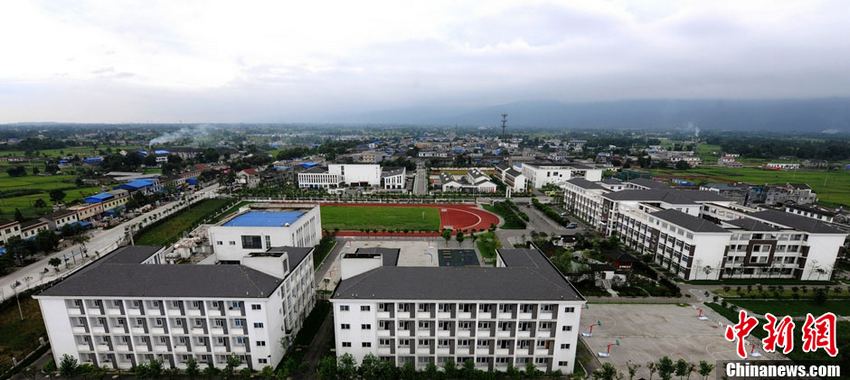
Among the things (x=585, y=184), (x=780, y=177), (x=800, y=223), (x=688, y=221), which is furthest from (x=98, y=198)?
(x=780, y=177)

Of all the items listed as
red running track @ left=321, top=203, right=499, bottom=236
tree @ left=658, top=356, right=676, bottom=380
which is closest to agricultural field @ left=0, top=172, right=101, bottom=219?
red running track @ left=321, top=203, right=499, bottom=236

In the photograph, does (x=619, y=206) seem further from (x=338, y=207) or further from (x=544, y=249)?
(x=338, y=207)

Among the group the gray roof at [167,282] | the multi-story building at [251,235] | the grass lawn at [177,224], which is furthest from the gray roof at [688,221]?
the grass lawn at [177,224]

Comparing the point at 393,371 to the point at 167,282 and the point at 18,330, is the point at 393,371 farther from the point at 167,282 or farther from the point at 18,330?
the point at 18,330

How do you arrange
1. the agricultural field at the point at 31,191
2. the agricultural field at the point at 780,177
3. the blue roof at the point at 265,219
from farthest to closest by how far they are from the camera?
the agricultural field at the point at 780,177 → the agricultural field at the point at 31,191 → the blue roof at the point at 265,219

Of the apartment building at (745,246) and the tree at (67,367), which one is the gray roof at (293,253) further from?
the apartment building at (745,246)

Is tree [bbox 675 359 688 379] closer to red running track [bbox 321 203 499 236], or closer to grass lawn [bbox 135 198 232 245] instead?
red running track [bbox 321 203 499 236]
